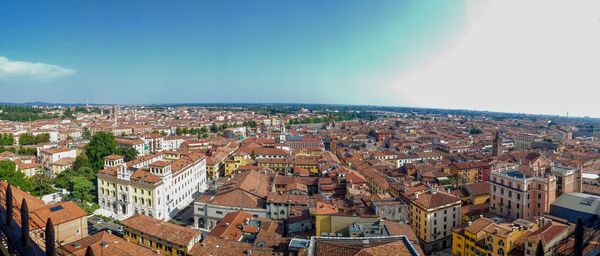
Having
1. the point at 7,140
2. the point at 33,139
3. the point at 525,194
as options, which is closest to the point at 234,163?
the point at 525,194

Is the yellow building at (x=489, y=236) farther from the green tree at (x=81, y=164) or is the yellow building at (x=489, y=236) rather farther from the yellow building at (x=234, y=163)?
the green tree at (x=81, y=164)

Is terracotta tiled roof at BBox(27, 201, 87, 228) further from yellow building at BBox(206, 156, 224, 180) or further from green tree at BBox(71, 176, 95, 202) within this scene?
yellow building at BBox(206, 156, 224, 180)

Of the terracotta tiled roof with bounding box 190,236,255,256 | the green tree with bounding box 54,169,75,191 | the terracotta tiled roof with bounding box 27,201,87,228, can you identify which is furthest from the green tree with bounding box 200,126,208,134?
the terracotta tiled roof with bounding box 190,236,255,256

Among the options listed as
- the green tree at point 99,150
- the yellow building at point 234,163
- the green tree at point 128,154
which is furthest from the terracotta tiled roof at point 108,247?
the green tree at point 128,154

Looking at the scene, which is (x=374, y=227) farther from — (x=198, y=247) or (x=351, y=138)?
(x=351, y=138)

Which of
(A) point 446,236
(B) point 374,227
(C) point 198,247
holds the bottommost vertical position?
(A) point 446,236

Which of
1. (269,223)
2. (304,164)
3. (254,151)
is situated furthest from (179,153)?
(269,223)
